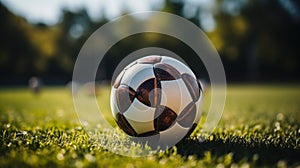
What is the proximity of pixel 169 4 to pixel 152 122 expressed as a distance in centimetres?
5654

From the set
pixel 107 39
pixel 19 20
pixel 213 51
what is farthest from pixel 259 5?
pixel 19 20

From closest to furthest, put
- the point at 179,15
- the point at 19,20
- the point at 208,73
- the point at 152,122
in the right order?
the point at 152,122
the point at 19,20
the point at 208,73
the point at 179,15

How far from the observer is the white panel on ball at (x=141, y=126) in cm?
442

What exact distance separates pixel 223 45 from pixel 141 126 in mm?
47502

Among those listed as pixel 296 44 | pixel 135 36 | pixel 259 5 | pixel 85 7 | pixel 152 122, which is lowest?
pixel 152 122

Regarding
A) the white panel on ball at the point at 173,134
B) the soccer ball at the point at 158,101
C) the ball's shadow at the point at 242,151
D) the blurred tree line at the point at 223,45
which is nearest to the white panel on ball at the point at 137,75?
the soccer ball at the point at 158,101

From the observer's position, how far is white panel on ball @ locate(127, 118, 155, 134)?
14.5 ft

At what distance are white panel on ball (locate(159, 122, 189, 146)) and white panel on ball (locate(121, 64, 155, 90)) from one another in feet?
2.41

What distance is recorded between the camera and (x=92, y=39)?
187 ft

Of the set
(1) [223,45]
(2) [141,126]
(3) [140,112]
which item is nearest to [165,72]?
(3) [140,112]

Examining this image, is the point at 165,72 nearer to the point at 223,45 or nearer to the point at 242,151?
the point at 242,151

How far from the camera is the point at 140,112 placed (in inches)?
173

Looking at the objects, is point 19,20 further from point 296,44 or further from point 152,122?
point 152,122

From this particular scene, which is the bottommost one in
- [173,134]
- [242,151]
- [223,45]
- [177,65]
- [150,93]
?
[242,151]
